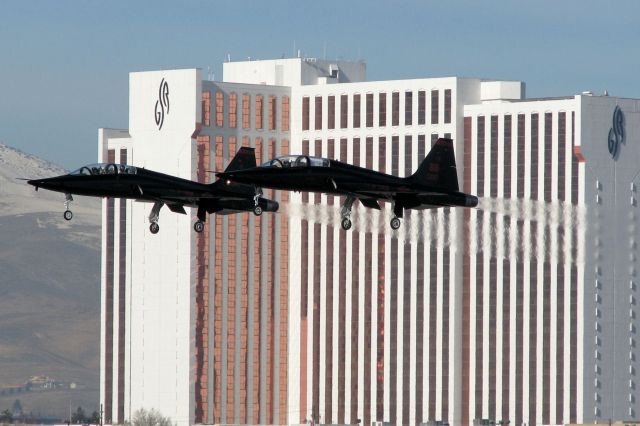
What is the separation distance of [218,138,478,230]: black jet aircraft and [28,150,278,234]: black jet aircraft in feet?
7.52

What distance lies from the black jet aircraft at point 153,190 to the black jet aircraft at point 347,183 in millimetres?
2294

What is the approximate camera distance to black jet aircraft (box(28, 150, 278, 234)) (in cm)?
17338

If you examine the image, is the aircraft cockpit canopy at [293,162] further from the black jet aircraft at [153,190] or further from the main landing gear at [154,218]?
the main landing gear at [154,218]

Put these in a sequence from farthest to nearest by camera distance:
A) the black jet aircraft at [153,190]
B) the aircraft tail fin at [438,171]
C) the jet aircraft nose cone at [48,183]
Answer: the aircraft tail fin at [438,171], the black jet aircraft at [153,190], the jet aircraft nose cone at [48,183]

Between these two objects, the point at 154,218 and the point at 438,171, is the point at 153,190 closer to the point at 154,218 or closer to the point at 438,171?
the point at 154,218

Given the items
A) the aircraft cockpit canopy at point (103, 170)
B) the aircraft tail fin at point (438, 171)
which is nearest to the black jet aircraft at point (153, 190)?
the aircraft cockpit canopy at point (103, 170)

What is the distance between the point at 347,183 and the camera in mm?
173750

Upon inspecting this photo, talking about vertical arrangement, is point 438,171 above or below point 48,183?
above

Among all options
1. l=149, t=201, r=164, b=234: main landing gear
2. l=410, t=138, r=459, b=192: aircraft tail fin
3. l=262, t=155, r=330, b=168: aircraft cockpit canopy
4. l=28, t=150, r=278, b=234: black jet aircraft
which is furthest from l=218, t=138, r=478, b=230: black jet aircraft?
l=149, t=201, r=164, b=234: main landing gear

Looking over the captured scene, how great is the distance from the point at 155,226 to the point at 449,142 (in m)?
32.4

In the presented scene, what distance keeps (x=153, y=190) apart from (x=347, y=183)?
18.1 metres

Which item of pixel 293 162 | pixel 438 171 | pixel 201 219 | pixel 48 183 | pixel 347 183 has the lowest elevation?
pixel 201 219

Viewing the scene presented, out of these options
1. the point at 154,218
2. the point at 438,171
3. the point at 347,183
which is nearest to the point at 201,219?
the point at 154,218

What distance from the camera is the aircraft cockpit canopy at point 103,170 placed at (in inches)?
6895
